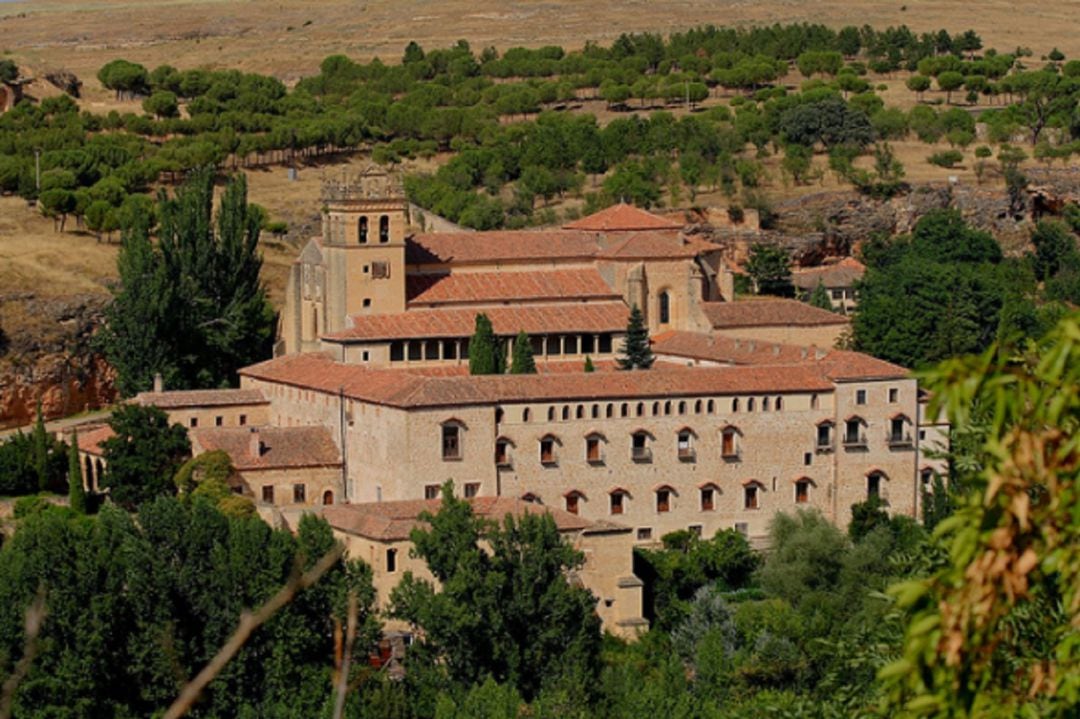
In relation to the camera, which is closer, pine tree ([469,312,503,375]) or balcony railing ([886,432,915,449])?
balcony railing ([886,432,915,449])

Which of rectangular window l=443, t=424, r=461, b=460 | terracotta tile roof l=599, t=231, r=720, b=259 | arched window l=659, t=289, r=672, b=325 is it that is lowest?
rectangular window l=443, t=424, r=461, b=460

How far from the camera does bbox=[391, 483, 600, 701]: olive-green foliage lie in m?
38.5

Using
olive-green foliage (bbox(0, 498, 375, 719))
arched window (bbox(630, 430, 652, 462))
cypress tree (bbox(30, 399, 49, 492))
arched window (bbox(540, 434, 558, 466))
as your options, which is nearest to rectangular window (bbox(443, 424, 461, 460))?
arched window (bbox(540, 434, 558, 466))

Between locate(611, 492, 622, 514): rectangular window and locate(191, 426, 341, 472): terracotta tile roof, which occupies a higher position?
locate(191, 426, 341, 472): terracotta tile roof

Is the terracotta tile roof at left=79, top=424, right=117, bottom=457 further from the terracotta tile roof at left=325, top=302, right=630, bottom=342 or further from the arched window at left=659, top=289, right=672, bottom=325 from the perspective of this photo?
the arched window at left=659, top=289, right=672, bottom=325

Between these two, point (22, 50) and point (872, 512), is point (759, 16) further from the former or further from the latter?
point (872, 512)

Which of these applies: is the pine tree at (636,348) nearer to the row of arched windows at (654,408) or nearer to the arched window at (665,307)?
the arched window at (665,307)

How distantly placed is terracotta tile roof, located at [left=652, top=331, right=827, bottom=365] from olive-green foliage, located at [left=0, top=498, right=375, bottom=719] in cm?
1379

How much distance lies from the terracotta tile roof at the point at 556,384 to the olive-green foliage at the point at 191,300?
217 inches

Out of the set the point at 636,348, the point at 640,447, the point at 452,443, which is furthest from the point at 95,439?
the point at 640,447

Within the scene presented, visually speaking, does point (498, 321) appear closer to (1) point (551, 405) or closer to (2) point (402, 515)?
(1) point (551, 405)

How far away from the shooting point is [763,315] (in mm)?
56812

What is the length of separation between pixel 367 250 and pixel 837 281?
2139 centimetres

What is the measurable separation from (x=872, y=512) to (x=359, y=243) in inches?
558
